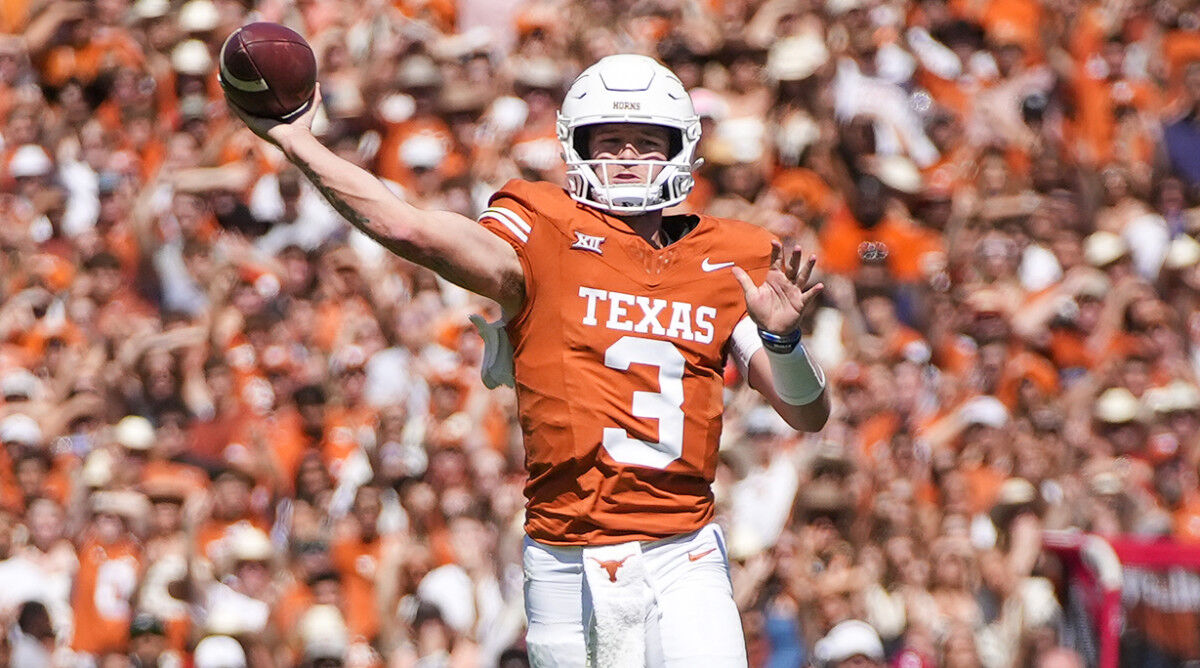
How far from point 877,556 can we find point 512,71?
3.99 metres

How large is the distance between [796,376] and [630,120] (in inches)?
30.8

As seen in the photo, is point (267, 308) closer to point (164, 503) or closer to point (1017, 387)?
point (164, 503)

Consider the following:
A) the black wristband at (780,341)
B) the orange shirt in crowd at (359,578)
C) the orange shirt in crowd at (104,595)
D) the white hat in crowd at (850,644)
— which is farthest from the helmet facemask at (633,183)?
the orange shirt in crowd at (104,595)

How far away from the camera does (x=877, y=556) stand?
9.08 m

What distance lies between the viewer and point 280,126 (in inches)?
188

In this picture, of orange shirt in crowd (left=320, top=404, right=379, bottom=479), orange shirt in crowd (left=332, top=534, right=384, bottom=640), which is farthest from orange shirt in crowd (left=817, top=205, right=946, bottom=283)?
orange shirt in crowd (left=332, top=534, right=384, bottom=640)

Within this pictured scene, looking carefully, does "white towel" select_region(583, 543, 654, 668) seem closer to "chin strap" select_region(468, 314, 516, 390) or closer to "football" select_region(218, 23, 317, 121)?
"chin strap" select_region(468, 314, 516, 390)

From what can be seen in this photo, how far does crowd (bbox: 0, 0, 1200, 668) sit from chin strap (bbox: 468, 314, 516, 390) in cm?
360

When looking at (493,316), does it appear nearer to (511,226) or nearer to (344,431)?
(344,431)

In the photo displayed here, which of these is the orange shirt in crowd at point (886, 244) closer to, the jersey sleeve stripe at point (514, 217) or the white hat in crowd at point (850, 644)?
the white hat in crowd at point (850, 644)

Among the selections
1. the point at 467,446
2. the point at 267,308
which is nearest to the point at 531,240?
the point at 467,446

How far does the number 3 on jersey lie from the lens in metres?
4.90

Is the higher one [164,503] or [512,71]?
[512,71]

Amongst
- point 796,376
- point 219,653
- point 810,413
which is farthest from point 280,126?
point 219,653
